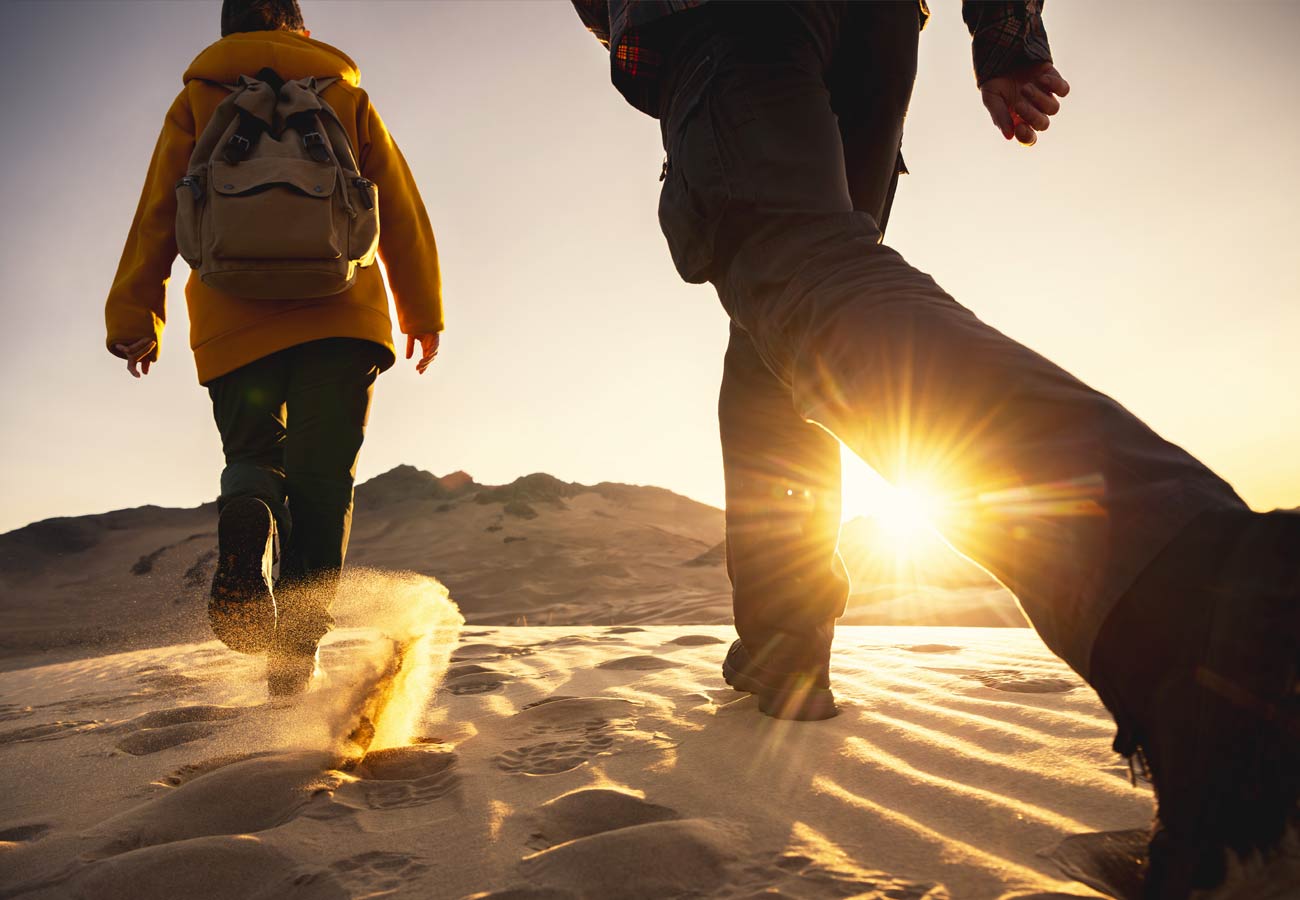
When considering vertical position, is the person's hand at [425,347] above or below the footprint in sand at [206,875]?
above

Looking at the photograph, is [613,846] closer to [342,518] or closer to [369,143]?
[342,518]

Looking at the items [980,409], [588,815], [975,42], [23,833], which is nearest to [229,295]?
[23,833]

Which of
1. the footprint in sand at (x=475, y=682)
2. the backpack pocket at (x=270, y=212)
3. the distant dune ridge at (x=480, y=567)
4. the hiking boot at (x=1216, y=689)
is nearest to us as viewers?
the hiking boot at (x=1216, y=689)

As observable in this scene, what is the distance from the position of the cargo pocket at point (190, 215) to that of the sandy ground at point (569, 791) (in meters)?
1.17

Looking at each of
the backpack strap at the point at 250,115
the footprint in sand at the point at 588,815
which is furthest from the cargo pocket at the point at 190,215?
the footprint in sand at the point at 588,815

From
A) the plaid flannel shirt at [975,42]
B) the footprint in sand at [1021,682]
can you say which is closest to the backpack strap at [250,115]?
the plaid flannel shirt at [975,42]

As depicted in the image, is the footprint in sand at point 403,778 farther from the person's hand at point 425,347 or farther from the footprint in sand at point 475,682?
the person's hand at point 425,347

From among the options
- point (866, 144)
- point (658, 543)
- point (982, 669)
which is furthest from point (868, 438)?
point (658, 543)

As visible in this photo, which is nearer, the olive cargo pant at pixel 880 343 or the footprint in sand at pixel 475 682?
the olive cargo pant at pixel 880 343

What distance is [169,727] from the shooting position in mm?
1668

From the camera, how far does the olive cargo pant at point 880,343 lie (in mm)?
580

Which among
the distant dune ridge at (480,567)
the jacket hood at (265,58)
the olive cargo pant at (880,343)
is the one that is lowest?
the distant dune ridge at (480,567)

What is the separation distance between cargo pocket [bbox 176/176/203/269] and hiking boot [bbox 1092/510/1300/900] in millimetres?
2149

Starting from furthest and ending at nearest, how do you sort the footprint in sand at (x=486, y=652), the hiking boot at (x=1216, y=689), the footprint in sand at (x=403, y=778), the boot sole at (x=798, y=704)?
the footprint in sand at (x=486, y=652) < the boot sole at (x=798, y=704) < the footprint in sand at (x=403, y=778) < the hiking boot at (x=1216, y=689)
